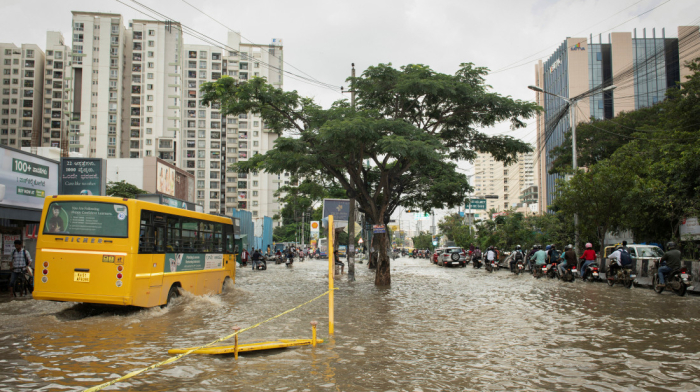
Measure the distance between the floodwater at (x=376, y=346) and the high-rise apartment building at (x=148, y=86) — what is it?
74035 mm

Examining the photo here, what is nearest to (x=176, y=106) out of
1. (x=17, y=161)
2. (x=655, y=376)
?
(x=17, y=161)

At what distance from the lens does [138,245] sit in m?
10.2

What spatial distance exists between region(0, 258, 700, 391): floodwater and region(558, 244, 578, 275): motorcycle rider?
7.38 meters

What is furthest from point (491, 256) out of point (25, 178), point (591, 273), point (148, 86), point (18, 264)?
point (148, 86)

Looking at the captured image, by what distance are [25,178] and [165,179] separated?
32.0 meters

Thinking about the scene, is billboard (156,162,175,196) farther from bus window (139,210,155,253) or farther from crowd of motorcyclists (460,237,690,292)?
bus window (139,210,155,253)

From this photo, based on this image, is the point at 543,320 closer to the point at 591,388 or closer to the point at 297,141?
the point at 591,388

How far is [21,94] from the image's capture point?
95.0 metres

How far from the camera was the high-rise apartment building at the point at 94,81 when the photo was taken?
77375 mm

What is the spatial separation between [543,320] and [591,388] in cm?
504

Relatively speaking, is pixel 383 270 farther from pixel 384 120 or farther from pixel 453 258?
pixel 453 258

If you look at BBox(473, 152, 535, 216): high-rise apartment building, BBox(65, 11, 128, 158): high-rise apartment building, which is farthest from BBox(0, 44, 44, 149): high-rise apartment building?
BBox(473, 152, 535, 216): high-rise apartment building

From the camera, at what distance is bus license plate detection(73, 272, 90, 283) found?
32.6 ft

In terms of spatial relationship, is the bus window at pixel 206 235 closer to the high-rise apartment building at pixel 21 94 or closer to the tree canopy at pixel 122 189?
the tree canopy at pixel 122 189
